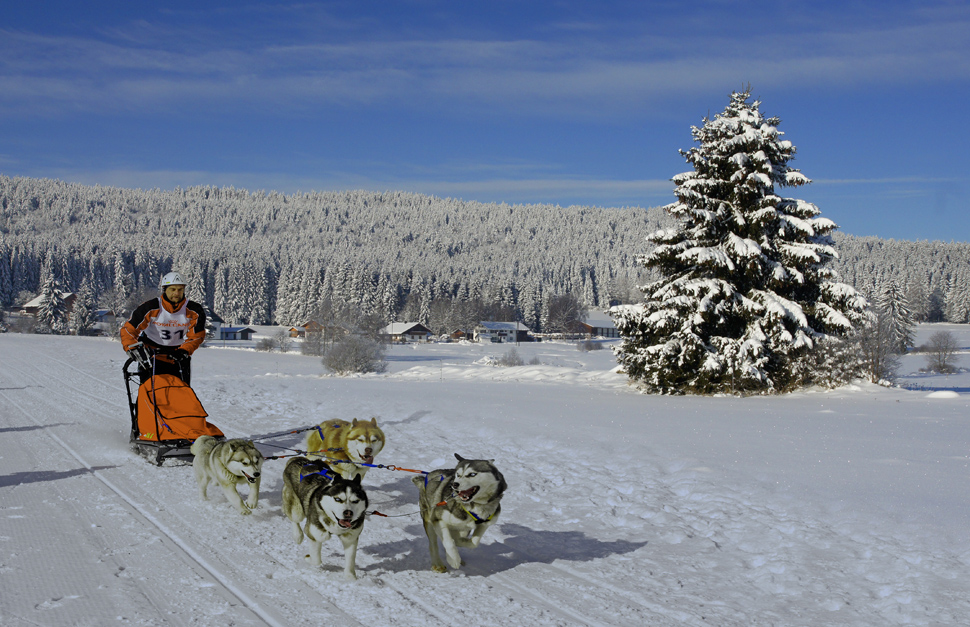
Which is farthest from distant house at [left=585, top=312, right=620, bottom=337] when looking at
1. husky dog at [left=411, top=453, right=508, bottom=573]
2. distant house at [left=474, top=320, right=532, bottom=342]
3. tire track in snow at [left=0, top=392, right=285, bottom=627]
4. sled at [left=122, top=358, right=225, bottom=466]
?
husky dog at [left=411, top=453, right=508, bottom=573]

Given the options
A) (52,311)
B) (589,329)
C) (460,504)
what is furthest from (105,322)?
(460,504)

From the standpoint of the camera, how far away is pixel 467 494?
4.93 m

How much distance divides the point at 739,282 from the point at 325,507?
2004 cm

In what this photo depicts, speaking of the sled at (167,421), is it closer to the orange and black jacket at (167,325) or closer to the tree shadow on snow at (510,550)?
the orange and black jacket at (167,325)

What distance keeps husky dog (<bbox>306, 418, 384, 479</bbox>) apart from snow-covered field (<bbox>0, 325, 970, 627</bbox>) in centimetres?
66

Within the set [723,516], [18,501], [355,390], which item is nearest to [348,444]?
[18,501]

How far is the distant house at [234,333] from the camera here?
101250mm

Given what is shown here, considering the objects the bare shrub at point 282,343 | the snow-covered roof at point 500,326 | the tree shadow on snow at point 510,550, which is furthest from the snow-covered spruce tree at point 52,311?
the tree shadow on snow at point 510,550

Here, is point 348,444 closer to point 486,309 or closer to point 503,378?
point 503,378

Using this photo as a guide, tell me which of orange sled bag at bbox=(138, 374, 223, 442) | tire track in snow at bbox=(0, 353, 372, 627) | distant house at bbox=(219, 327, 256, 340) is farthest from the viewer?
distant house at bbox=(219, 327, 256, 340)

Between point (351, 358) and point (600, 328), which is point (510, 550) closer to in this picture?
point (351, 358)

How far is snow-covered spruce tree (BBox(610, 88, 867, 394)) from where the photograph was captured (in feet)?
68.4

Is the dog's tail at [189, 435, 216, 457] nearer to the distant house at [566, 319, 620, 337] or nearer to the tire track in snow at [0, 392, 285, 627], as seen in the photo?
the tire track in snow at [0, 392, 285, 627]

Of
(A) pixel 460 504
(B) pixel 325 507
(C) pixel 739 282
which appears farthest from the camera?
(C) pixel 739 282
